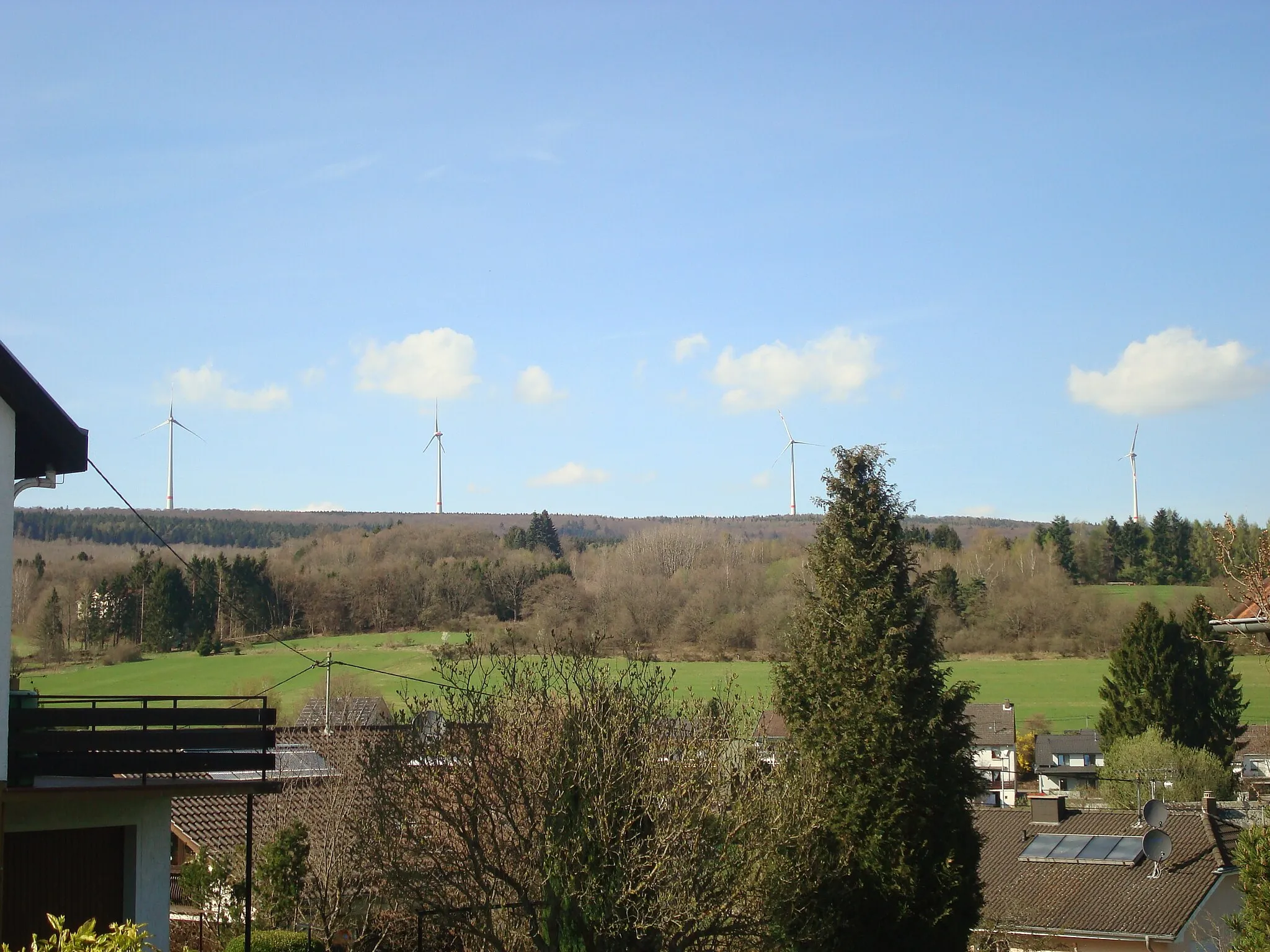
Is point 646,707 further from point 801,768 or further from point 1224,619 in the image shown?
point 1224,619

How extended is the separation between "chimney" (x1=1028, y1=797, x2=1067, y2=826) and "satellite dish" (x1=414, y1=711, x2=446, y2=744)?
22.2 m

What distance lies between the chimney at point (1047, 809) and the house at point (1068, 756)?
4452 centimetres

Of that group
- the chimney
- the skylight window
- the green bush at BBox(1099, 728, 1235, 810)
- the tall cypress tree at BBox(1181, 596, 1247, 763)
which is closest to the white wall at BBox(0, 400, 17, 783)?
the skylight window

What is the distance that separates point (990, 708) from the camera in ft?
251

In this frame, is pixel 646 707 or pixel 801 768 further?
pixel 801 768

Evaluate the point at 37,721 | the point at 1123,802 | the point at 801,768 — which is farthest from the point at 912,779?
the point at 1123,802

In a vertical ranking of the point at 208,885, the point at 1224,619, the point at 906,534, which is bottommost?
the point at 208,885

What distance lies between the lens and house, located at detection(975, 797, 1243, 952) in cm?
2384

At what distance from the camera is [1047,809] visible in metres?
31.7

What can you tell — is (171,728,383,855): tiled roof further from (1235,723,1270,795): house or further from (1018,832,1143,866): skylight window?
(1235,723,1270,795): house

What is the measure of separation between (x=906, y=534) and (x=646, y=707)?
5.75m

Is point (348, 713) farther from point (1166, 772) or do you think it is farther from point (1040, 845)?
point (1166, 772)

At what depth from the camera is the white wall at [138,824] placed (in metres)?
12.5

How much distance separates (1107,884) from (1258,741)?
198 ft
